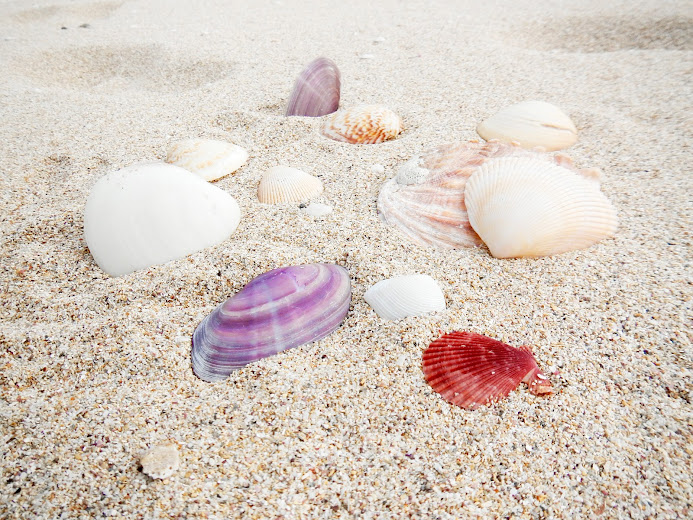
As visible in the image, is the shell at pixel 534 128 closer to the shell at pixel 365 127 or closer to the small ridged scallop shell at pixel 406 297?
the shell at pixel 365 127

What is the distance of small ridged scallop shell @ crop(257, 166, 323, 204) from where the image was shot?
2.20 meters

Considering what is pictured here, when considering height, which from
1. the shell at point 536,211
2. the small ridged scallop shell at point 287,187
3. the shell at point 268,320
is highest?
the shell at point 536,211

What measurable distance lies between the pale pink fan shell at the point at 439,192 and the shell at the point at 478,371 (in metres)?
0.63

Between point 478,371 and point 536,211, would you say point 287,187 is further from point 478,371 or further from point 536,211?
point 478,371

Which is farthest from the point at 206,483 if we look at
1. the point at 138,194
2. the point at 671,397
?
the point at 671,397

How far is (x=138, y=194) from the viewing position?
1.83 meters

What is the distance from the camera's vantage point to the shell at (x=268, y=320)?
56.0 inches

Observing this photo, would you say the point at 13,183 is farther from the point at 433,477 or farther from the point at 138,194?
the point at 433,477

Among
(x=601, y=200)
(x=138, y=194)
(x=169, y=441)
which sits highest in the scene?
(x=601, y=200)

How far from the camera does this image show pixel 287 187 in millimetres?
2207

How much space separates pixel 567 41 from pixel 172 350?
194 inches

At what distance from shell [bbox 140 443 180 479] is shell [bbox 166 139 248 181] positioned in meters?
1.60

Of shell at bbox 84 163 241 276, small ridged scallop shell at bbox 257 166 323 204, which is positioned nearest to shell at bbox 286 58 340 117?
small ridged scallop shell at bbox 257 166 323 204

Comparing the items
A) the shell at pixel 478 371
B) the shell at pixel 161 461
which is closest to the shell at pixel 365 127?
the shell at pixel 478 371
